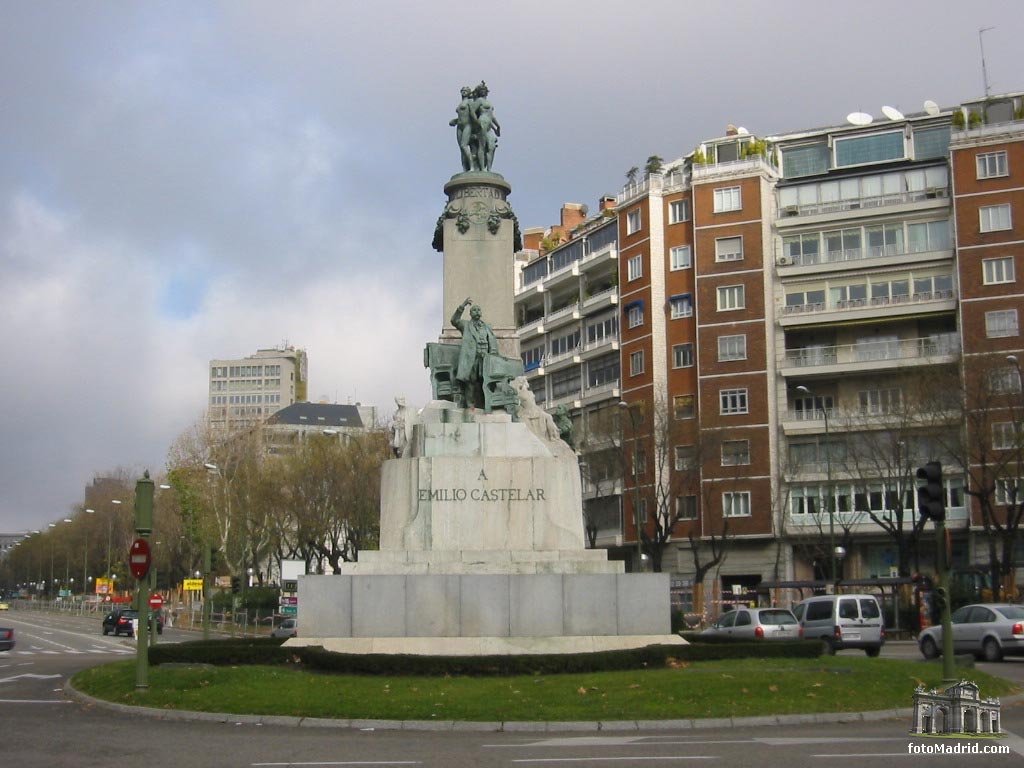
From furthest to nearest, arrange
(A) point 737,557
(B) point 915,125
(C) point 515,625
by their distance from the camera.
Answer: (B) point 915,125 < (A) point 737,557 < (C) point 515,625

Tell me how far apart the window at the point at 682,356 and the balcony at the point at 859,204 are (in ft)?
28.4

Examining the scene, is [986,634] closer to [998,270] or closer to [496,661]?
[496,661]

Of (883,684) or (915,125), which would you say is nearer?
(883,684)

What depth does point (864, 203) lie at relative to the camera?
228 ft

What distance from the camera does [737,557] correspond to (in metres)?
67.7

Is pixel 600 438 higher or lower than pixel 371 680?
higher

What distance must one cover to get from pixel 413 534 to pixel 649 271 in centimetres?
5119

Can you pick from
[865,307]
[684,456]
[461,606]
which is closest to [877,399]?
[865,307]

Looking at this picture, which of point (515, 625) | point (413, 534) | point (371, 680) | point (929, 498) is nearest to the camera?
point (929, 498)

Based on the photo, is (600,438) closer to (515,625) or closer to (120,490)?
(515,625)

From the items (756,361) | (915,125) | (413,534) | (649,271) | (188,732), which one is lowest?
(188,732)

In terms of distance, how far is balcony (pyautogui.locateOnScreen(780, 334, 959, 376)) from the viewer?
212ft

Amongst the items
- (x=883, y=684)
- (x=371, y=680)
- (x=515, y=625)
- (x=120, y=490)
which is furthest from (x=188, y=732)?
(x=120, y=490)

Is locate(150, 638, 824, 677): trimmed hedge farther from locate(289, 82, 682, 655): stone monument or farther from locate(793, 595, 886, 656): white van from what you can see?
locate(793, 595, 886, 656): white van
